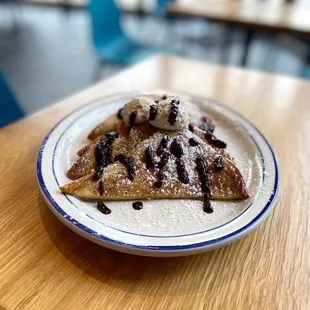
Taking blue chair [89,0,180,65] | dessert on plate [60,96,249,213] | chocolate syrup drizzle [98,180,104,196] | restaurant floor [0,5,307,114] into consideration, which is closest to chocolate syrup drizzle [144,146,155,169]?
dessert on plate [60,96,249,213]

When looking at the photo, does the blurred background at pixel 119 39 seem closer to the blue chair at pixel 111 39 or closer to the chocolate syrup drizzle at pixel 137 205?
the blue chair at pixel 111 39

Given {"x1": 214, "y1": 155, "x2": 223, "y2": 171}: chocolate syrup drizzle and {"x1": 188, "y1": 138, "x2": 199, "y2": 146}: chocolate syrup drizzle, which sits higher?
{"x1": 188, "y1": 138, "x2": 199, "y2": 146}: chocolate syrup drizzle

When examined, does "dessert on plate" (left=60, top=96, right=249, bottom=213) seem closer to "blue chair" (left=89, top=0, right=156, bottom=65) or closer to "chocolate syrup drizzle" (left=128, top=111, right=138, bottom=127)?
"chocolate syrup drizzle" (left=128, top=111, right=138, bottom=127)

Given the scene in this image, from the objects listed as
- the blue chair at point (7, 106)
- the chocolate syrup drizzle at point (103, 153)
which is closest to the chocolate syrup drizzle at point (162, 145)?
the chocolate syrup drizzle at point (103, 153)

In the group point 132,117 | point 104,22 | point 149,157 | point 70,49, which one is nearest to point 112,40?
point 104,22

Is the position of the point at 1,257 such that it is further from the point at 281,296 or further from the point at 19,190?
the point at 281,296

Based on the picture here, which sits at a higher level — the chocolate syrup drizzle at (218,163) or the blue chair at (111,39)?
the chocolate syrup drizzle at (218,163)

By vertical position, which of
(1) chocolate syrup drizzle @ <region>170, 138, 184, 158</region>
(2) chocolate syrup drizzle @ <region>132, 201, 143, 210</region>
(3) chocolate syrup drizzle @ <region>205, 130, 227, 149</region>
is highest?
(1) chocolate syrup drizzle @ <region>170, 138, 184, 158</region>
